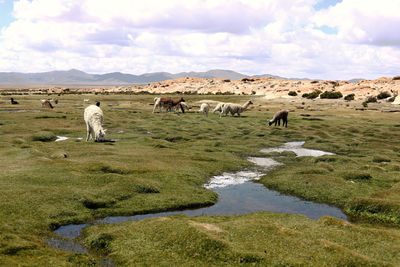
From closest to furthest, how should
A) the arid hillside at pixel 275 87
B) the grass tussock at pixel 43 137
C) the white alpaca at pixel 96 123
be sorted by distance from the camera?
the white alpaca at pixel 96 123
the grass tussock at pixel 43 137
the arid hillside at pixel 275 87

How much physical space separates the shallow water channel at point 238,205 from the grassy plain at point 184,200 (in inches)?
18.9

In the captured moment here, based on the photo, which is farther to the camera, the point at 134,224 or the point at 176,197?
the point at 176,197

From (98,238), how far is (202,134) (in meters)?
27.5

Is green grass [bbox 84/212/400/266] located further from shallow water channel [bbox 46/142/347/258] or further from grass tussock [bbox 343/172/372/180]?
grass tussock [bbox 343/172/372/180]

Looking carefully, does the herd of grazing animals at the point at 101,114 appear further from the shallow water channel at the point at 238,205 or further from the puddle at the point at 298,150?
the shallow water channel at the point at 238,205

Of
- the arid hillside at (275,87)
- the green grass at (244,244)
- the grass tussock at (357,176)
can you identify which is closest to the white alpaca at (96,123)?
the green grass at (244,244)

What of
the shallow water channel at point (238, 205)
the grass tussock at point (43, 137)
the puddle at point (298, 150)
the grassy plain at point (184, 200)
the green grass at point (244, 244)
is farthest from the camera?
the grass tussock at point (43, 137)

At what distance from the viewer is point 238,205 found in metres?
17.0

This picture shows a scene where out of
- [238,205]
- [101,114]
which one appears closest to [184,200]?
[238,205]

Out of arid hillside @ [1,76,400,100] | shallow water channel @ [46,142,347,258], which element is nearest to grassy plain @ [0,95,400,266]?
shallow water channel @ [46,142,347,258]

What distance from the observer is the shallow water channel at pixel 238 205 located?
12.6 meters

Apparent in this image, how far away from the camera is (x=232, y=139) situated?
120 feet

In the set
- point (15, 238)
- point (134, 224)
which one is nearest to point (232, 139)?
point (134, 224)

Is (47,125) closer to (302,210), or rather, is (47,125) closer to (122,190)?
(122,190)
